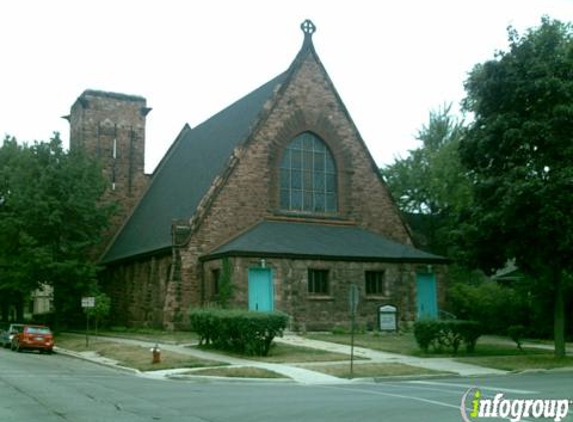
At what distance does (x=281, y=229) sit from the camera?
1448 inches

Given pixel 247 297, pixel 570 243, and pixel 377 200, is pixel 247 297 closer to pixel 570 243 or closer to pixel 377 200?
pixel 377 200

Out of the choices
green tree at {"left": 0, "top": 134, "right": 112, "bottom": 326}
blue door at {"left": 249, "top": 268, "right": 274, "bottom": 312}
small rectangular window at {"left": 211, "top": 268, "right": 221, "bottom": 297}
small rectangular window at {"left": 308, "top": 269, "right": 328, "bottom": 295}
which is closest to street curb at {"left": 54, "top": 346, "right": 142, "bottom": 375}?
green tree at {"left": 0, "top": 134, "right": 112, "bottom": 326}

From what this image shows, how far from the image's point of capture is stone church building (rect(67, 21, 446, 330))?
3409 cm

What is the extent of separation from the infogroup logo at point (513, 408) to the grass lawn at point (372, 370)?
5877 mm

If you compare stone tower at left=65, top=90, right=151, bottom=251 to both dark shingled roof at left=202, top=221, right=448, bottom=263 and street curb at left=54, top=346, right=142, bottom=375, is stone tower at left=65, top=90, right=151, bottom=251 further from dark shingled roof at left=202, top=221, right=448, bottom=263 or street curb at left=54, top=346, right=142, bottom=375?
street curb at left=54, top=346, right=142, bottom=375

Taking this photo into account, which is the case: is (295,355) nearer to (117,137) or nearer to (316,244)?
(316,244)

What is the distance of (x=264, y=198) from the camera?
3772cm

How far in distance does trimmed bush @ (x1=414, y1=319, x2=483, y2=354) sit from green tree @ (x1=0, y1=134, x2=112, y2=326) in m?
18.2

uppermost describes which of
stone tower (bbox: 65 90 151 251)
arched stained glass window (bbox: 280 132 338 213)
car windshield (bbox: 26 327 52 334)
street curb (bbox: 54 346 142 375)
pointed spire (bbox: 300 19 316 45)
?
pointed spire (bbox: 300 19 316 45)

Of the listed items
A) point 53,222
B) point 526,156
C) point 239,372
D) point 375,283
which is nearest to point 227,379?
point 239,372

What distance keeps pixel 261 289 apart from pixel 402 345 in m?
7.33

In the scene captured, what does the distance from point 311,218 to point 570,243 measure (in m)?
17.1

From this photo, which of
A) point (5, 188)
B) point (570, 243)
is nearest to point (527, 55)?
point (570, 243)

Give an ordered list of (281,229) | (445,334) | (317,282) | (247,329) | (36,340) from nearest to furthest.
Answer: (247,329) < (445,334) < (36,340) < (317,282) < (281,229)
